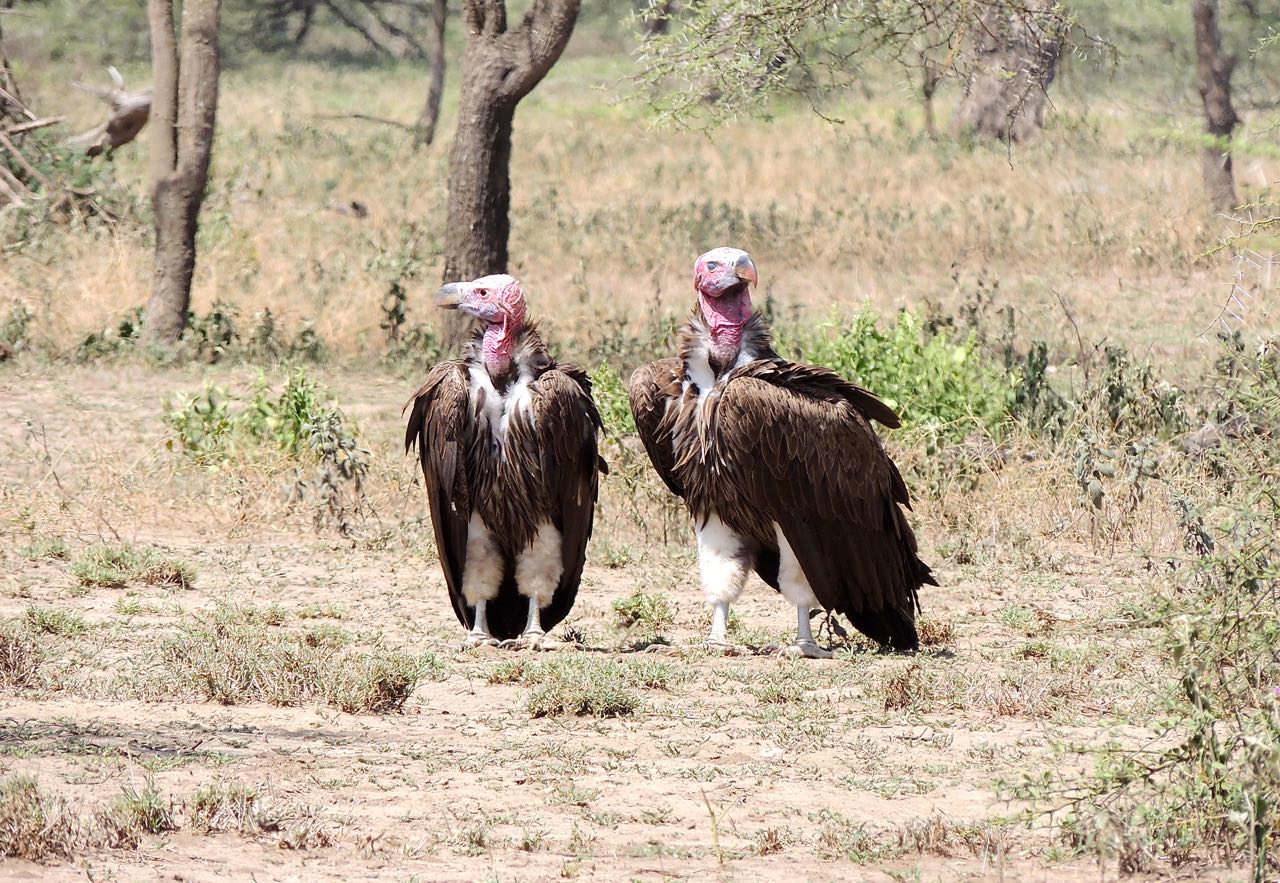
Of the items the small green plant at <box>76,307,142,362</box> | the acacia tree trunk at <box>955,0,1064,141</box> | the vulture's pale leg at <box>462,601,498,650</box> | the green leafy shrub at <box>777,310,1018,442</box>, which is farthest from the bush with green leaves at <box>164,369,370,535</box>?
the acacia tree trunk at <box>955,0,1064,141</box>

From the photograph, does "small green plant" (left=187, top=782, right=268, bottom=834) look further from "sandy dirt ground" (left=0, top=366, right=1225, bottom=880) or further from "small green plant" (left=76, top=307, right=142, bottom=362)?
"small green plant" (left=76, top=307, right=142, bottom=362)

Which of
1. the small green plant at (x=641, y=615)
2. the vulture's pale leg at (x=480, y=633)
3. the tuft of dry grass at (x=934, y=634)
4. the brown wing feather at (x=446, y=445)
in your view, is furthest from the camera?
the small green plant at (x=641, y=615)

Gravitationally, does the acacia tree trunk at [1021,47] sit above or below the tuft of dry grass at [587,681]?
above

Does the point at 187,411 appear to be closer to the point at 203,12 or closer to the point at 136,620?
the point at 136,620

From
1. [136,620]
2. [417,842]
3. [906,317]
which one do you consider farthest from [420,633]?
[906,317]

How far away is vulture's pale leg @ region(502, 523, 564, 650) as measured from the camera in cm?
659

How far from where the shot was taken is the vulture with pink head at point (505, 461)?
247 inches

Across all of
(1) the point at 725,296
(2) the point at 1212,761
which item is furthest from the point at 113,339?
(2) the point at 1212,761

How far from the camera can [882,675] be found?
6.04m

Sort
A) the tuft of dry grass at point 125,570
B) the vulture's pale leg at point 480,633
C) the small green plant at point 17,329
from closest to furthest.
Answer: the vulture's pale leg at point 480,633 → the tuft of dry grass at point 125,570 → the small green plant at point 17,329

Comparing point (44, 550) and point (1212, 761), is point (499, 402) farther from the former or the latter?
point (1212, 761)

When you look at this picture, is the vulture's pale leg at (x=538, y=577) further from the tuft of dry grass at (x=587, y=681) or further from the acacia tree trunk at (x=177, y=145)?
the acacia tree trunk at (x=177, y=145)

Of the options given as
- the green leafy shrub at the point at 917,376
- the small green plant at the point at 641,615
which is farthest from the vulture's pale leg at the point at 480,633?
the green leafy shrub at the point at 917,376

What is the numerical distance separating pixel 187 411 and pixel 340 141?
15214 mm
